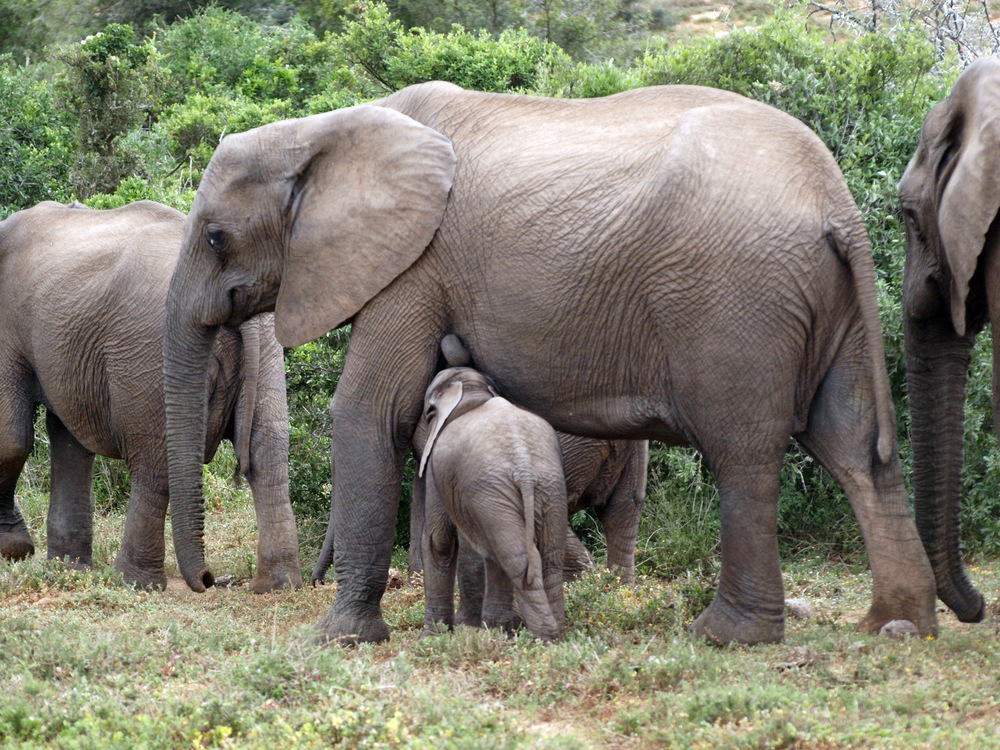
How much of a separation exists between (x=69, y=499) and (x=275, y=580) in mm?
1642

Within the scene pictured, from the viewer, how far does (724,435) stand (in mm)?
5219

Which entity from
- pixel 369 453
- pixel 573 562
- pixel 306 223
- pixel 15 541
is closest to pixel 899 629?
pixel 369 453

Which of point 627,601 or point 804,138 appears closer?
point 804,138

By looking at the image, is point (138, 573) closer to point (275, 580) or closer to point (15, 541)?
point (275, 580)

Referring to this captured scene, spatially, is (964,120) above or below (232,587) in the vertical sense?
above

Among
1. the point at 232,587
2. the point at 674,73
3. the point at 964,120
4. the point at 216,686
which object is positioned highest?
the point at 964,120

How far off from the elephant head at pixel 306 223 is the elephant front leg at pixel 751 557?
1641mm

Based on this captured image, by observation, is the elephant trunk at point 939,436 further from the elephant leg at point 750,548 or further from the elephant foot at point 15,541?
the elephant foot at point 15,541

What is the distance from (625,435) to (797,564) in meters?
2.49

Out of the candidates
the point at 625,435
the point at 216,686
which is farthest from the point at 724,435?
the point at 216,686

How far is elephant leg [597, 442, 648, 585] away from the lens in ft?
23.2

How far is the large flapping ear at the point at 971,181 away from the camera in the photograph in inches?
189

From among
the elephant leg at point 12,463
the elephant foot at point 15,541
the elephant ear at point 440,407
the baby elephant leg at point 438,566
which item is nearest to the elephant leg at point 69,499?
the elephant leg at point 12,463

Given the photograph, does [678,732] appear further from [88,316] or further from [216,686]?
[88,316]
